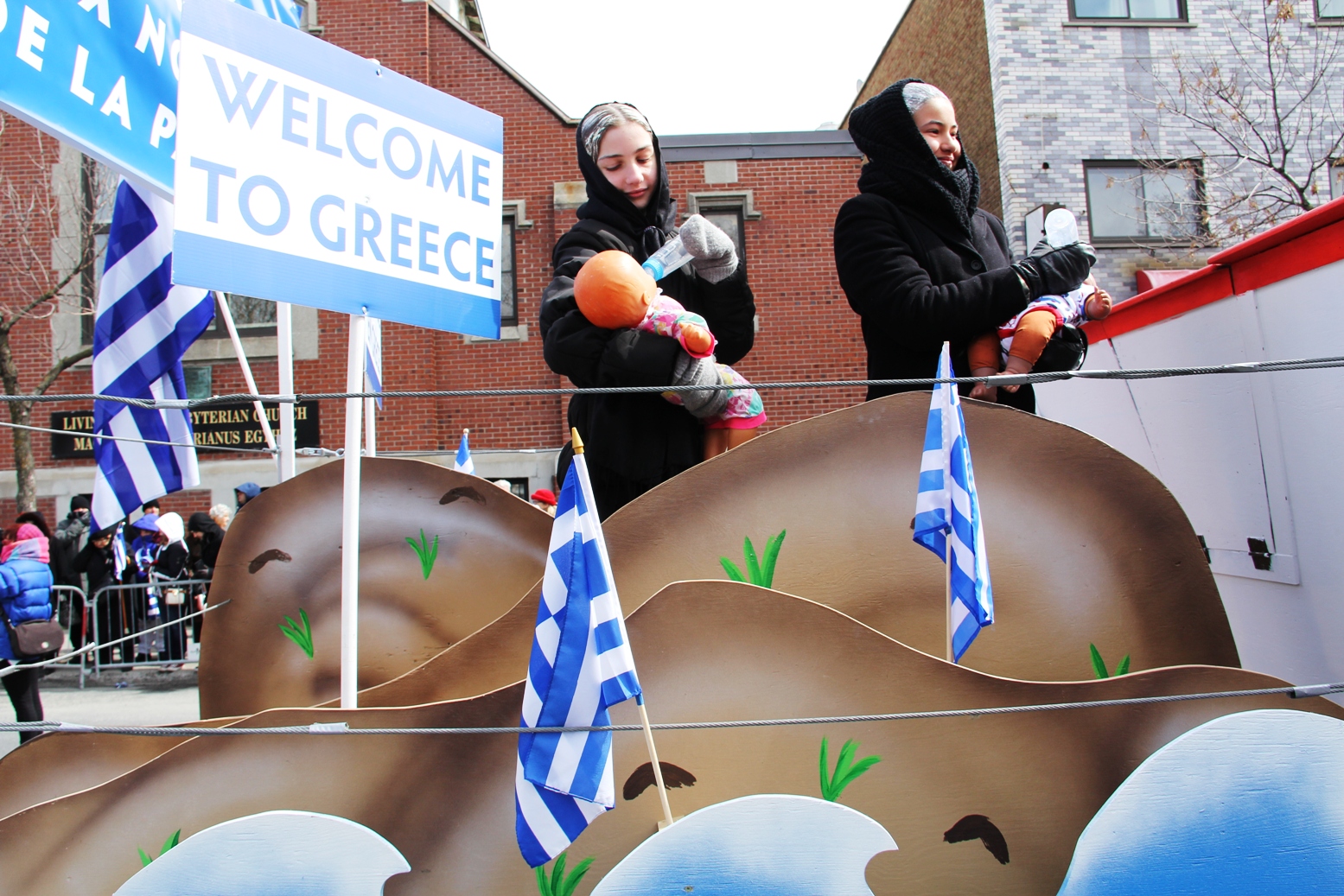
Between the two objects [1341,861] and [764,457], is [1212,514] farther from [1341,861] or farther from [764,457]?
[764,457]

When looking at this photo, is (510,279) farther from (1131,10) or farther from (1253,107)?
(1253,107)

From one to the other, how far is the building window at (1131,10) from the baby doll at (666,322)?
12.7m

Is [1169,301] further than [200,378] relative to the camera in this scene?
No

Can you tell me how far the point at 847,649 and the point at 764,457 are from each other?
0.51 metres

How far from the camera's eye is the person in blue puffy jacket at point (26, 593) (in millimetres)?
5332

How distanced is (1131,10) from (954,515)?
44.9ft

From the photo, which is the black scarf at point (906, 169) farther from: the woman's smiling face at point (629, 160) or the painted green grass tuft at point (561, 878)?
the painted green grass tuft at point (561, 878)

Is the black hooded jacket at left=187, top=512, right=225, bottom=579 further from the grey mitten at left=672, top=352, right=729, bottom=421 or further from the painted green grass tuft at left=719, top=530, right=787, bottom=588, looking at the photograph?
the painted green grass tuft at left=719, top=530, right=787, bottom=588

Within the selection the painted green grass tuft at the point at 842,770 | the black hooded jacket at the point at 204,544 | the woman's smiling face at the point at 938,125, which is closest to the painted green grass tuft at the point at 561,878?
the painted green grass tuft at the point at 842,770

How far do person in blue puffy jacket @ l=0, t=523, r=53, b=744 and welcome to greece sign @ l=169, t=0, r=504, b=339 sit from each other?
15.1ft

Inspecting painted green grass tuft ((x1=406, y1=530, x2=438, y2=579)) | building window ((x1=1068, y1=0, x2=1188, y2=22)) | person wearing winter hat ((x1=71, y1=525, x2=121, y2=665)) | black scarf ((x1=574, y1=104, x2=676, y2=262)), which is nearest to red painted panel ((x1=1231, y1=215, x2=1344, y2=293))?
black scarf ((x1=574, y1=104, x2=676, y2=262))

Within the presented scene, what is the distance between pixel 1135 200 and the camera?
1210 centimetres

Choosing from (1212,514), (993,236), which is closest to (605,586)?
(993,236)

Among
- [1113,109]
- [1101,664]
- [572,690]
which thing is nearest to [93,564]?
[572,690]
